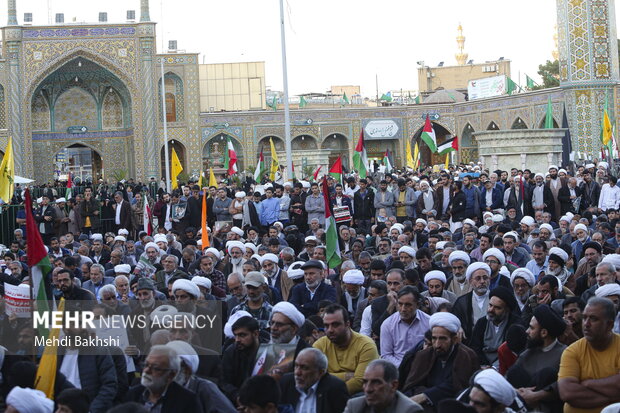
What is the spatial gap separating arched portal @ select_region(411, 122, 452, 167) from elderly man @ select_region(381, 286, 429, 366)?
34113 millimetres

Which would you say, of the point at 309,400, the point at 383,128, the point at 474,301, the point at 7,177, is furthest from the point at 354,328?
the point at 383,128

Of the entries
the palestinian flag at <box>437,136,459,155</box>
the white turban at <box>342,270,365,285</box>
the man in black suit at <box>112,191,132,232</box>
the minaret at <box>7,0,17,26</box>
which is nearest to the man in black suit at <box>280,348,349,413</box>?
the white turban at <box>342,270,365,285</box>

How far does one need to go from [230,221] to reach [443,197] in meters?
3.42

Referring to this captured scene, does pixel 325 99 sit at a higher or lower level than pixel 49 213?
higher

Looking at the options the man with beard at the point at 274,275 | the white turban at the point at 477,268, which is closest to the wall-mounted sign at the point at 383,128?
the man with beard at the point at 274,275

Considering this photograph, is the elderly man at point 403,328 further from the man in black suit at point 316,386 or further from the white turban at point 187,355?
the white turban at point 187,355

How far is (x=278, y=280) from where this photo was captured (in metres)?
9.69

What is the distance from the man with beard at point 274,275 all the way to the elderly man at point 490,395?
5.15 metres

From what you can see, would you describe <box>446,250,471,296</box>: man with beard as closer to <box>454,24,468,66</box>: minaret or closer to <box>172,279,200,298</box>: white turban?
<box>172,279,200,298</box>: white turban

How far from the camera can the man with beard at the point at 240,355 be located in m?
5.92

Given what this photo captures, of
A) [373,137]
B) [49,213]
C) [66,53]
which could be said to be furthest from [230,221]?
[373,137]

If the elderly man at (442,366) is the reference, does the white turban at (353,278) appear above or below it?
above

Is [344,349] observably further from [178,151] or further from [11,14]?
[178,151]

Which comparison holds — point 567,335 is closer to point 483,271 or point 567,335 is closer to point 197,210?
point 483,271
